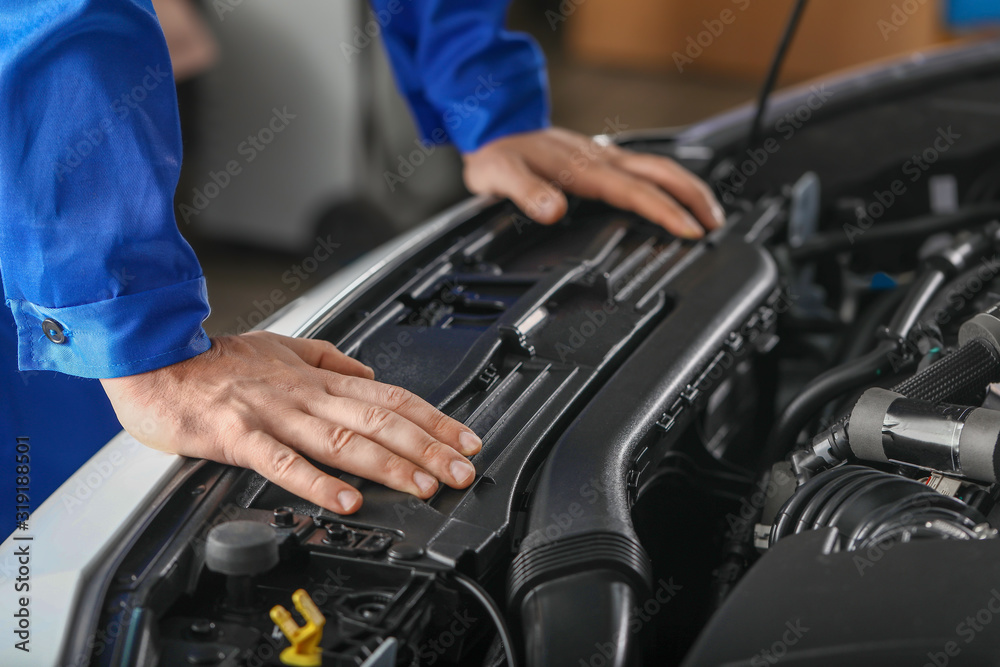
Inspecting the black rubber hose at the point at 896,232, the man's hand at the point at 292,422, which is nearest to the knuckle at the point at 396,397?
the man's hand at the point at 292,422

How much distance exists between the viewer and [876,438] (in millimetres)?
829

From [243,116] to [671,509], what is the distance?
2.63 m

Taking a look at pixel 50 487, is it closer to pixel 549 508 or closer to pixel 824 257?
pixel 549 508

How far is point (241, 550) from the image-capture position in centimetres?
68

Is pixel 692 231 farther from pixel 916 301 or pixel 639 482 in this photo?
pixel 639 482

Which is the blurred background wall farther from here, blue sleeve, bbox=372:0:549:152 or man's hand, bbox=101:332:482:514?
man's hand, bbox=101:332:482:514

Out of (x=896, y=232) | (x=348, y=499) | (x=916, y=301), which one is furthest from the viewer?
(x=896, y=232)

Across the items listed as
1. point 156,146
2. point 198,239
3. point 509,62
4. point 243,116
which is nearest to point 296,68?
point 243,116

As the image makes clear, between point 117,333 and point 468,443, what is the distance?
0.33m

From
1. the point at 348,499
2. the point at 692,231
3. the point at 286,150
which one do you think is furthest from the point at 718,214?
the point at 286,150

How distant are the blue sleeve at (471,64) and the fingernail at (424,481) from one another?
0.80 m

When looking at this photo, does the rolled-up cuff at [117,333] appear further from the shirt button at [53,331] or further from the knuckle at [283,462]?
the knuckle at [283,462]

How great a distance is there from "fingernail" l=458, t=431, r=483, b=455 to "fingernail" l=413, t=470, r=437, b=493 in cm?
5

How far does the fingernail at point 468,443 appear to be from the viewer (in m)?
0.82
